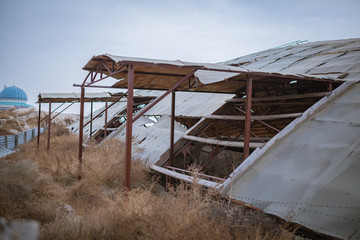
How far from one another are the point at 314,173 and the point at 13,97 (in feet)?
233

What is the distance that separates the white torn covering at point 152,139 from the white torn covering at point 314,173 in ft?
13.5

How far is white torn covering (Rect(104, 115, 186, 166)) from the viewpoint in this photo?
9695 millimetres

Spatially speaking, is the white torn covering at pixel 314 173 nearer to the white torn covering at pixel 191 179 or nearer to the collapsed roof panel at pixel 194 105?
the white torn covering at pixel 191 179

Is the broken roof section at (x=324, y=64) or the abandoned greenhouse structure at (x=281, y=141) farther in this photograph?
the broken roof section at (x=324, y=64)

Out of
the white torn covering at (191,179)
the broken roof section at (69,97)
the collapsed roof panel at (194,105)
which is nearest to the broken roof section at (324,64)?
the collapsed roof panel at (194,105)

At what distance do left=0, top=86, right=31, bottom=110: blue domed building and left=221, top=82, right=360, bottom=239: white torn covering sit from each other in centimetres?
6729

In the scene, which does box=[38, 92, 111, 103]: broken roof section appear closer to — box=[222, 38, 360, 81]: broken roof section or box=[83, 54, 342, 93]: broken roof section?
box=[83, 54, 342, 93]: broken roof section

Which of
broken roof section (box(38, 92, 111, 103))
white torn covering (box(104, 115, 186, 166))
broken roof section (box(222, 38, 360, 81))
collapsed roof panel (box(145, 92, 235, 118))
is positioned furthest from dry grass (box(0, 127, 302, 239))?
broken roof section (box(38, 92, 111, 103))

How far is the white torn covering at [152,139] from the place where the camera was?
9695 mm

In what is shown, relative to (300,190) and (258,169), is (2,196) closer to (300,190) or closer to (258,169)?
(258,169)

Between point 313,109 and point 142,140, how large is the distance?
7561 mm

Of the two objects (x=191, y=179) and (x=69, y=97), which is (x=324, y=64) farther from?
(x=69, y=97)

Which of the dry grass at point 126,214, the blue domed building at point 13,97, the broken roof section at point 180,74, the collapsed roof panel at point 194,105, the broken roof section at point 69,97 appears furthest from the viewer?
the blue domed building at point 13,97

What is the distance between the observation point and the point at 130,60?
225 inches
